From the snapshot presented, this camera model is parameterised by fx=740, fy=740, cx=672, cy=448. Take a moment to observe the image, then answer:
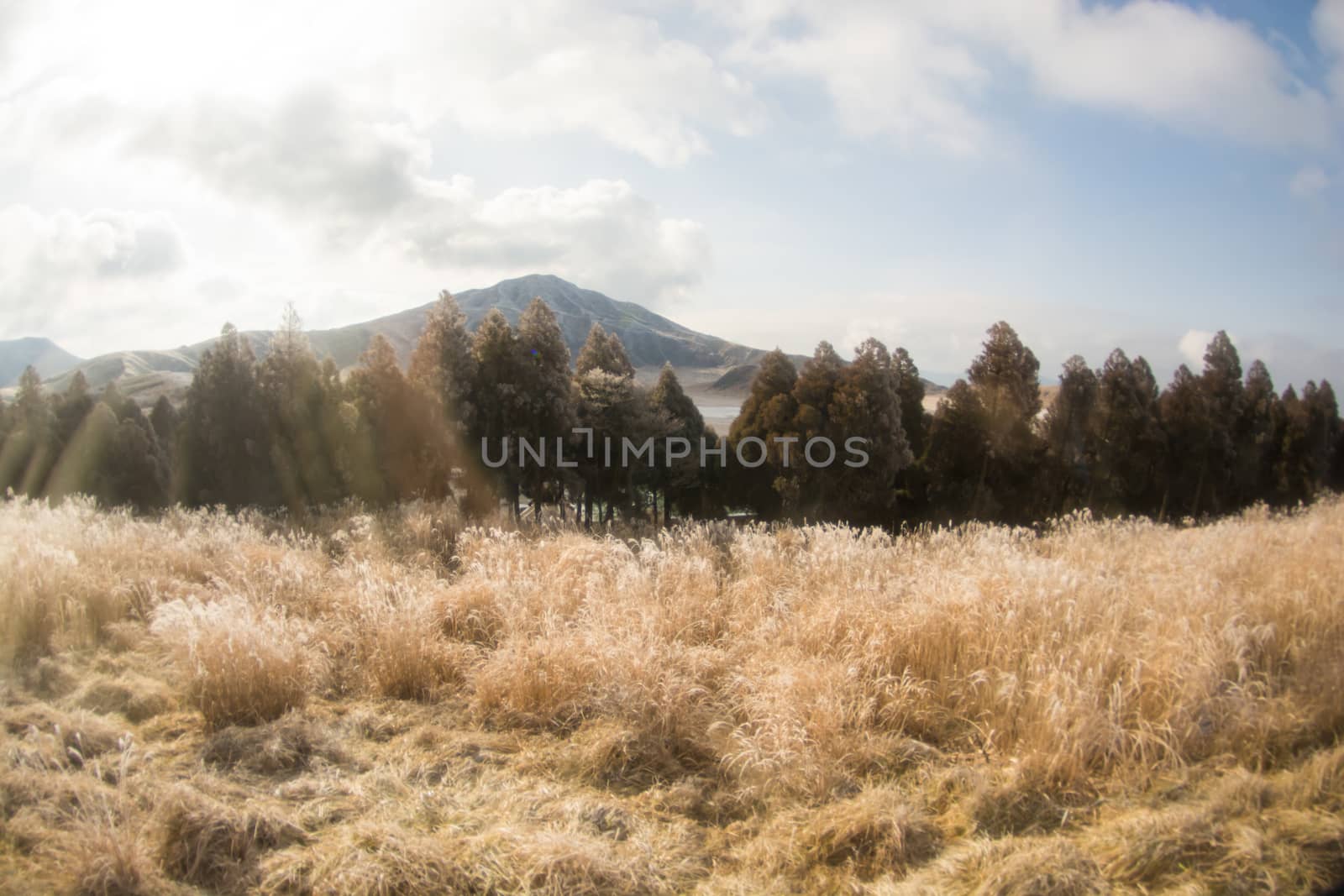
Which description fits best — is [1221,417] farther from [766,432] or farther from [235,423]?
[235,423]

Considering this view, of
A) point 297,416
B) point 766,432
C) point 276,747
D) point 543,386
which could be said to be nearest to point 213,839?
point 276,747

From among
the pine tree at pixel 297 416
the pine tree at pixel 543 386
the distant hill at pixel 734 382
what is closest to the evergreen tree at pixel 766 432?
the pine tree at pixel 543 386

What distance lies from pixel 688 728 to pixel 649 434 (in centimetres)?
1492

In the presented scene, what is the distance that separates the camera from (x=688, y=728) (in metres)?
3.88

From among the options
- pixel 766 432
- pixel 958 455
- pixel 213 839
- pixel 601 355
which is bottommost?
pixel 213 839

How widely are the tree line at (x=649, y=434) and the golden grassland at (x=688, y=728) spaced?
6873mm

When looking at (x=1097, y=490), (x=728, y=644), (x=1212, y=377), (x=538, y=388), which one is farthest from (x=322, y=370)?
(x=1212, y=377)

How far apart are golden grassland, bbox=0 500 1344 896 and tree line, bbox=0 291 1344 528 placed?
687 cm

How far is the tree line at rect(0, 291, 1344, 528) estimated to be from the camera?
15031 mm

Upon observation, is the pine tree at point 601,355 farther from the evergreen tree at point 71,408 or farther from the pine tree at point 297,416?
the evergreen tree at point 71,408

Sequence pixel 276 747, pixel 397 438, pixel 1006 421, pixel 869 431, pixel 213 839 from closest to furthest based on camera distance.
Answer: pixel 213 839 → pixel 276 747 → pixel 397 438 → pixel 869 431 → pixel 1006 421

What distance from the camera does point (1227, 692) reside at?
11.6 ft

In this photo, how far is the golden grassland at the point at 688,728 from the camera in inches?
109

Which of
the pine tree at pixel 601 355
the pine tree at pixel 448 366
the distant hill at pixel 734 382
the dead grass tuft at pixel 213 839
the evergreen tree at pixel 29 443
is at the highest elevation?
the distant hill at pixel 734 382
